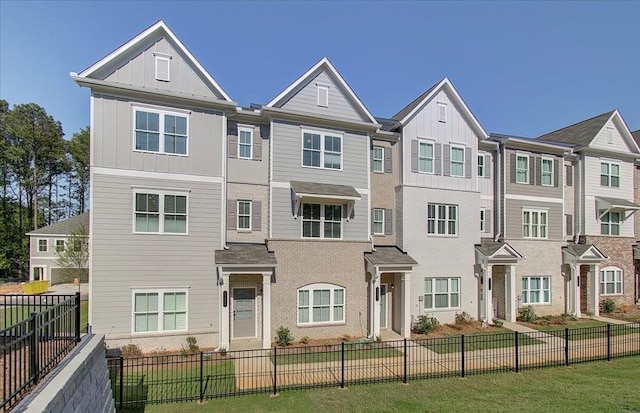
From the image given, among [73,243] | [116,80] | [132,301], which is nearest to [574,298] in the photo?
[132,301]

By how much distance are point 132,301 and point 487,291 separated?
16950 millimetres

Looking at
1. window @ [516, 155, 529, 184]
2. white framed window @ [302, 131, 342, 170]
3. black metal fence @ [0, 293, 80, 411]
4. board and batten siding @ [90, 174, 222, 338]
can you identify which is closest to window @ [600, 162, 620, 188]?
window @ [516, 155, 529, 184]

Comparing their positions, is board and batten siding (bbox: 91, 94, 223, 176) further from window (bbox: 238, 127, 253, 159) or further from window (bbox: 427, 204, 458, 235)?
window (bbox: 427, 204, 458, 235)

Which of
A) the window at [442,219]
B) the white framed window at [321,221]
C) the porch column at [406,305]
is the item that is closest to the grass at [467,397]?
the porch column at [406,305]

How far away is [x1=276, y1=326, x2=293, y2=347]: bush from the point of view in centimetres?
1422

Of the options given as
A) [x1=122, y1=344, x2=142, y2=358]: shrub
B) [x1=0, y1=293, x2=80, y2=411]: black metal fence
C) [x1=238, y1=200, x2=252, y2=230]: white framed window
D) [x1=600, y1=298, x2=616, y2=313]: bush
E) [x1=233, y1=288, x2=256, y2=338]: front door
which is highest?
[x1=238, y1=200, x2=252, y2=230]: white framed window

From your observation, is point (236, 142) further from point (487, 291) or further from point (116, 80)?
point (487, 291)

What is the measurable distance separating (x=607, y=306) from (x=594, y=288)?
5.08 feet

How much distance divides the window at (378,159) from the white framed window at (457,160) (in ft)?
Answer: 13.3

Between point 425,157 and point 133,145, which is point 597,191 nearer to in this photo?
point 425,157

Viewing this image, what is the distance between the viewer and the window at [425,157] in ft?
58.9

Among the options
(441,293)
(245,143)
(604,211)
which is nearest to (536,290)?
(441,293)

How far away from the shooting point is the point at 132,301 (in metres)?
12.9

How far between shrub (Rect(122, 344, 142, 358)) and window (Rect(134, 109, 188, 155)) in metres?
7.51
